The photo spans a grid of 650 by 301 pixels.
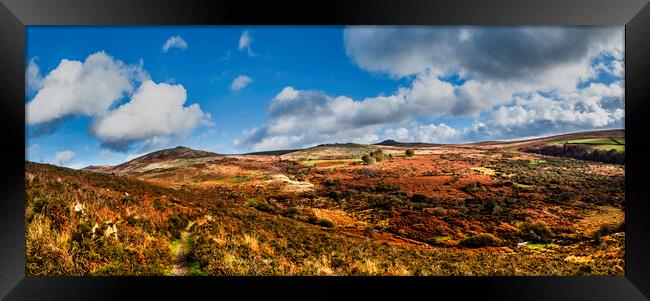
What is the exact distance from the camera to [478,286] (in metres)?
4.37

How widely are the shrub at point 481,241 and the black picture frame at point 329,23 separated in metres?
2.93

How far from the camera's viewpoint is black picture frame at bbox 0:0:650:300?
387 cm

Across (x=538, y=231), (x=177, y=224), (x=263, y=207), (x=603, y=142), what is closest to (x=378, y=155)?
(x=263, y=207)

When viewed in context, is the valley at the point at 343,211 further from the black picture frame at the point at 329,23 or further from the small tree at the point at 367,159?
the black picture frame at the point at 329,23

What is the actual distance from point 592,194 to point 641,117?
5.32 m

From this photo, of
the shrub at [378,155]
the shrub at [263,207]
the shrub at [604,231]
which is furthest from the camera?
the shrub at [378,155]

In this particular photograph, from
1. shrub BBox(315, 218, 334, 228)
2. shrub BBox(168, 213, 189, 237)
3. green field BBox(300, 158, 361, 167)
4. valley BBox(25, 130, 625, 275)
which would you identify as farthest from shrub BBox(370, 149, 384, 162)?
shrub BBox(168, 213, 189, 237)

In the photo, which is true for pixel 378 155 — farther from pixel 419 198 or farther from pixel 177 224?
pixel 177 224

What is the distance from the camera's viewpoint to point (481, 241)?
737 centimetres

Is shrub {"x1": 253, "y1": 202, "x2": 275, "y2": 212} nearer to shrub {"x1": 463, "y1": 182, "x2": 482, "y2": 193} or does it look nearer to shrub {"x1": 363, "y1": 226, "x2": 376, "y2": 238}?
shrub {"x1": 363, "y1": 226, "x2": 376, "y2": 238}

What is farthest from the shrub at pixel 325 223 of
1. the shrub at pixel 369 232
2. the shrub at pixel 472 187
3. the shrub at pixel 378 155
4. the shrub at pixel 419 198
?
the shrub at pixel 472 187

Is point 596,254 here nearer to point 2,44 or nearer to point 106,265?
point 106,265

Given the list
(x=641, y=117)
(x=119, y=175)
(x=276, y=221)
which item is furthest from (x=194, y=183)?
(x=641, y=117)

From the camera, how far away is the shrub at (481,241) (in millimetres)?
7291
